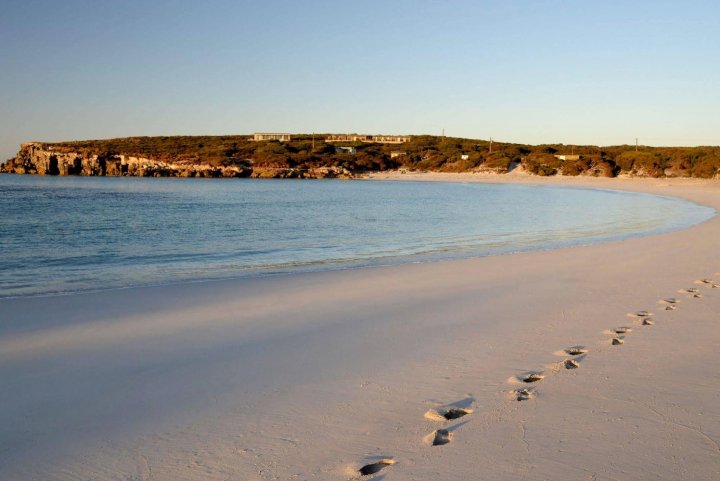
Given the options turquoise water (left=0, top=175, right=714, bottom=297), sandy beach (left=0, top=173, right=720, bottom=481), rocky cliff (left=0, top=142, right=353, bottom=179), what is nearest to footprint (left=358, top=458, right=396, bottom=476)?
sandy beach (left=0, top=173, right=720, bottom=481)

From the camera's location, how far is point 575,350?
545cm

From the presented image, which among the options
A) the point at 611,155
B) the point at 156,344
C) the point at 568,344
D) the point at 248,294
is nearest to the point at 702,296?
the point at 568,344

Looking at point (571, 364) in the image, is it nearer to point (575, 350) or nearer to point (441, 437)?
point (575, 350)

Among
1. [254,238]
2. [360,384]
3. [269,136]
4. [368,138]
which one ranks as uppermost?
[368,138]

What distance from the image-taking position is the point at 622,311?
23.5 ft

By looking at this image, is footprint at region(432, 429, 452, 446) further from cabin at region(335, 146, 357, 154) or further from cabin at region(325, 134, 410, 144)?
cabin at region(325, 134, 410, 144)

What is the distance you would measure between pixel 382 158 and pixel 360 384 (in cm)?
9690

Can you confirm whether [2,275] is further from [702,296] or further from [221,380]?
[702,296]

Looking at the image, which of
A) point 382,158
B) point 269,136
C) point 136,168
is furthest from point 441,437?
point 269,136

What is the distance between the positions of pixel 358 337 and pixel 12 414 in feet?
10.6

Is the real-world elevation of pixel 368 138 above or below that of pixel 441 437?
above

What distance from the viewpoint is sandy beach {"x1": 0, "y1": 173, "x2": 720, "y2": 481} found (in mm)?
3301

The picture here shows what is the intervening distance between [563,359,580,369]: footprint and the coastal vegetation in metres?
69.4

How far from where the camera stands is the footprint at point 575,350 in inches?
211
